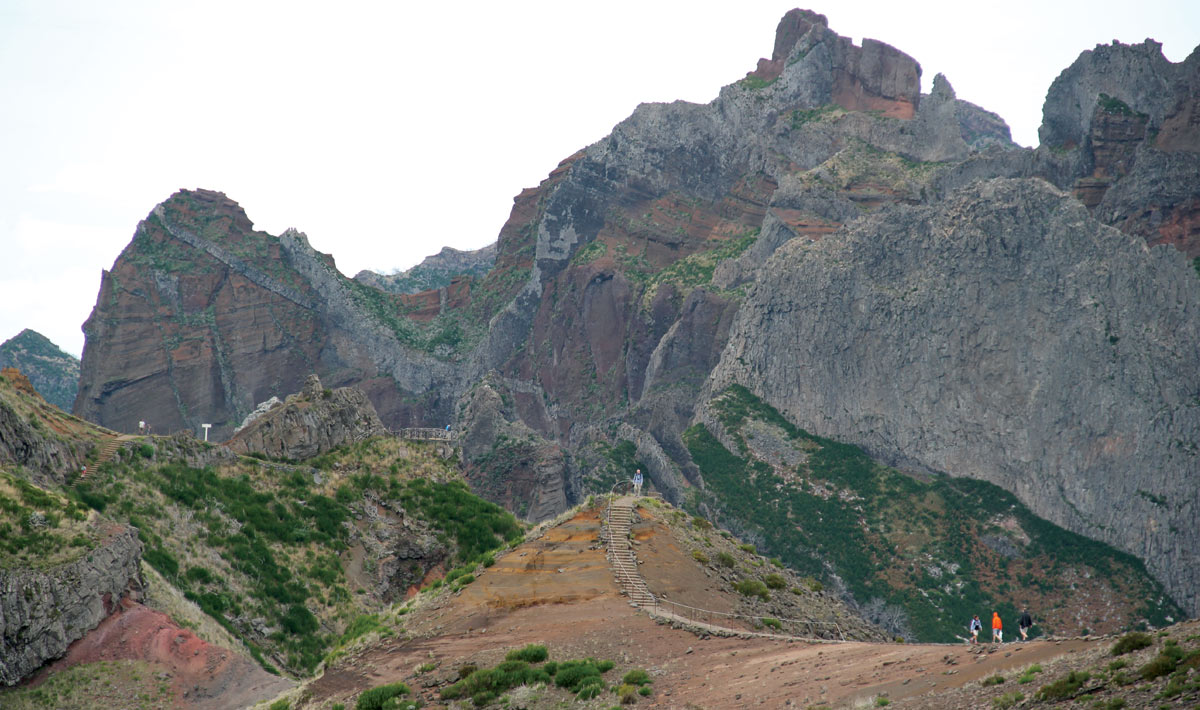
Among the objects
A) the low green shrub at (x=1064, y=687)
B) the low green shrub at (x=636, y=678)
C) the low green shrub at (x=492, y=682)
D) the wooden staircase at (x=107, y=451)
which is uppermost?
the wooden staircase at (x=107, y=451)

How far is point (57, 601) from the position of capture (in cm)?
4866

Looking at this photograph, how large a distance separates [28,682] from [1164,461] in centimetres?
13013

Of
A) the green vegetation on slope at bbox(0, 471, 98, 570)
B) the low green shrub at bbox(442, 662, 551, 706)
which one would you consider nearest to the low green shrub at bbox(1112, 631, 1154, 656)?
the low green shrub at bbox(442, 662, 551, 706)

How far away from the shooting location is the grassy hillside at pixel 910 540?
427ft

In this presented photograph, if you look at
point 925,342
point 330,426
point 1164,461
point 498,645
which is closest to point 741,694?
point 498,645

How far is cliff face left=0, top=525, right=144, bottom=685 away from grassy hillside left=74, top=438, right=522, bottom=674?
24.6 ft

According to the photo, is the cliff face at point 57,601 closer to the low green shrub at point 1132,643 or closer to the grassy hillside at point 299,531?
the grassy hillside at point 299,531

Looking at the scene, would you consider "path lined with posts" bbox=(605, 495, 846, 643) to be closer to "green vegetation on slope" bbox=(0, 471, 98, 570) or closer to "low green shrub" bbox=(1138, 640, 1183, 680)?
"low green shrub" bbox=(1138, 640, 1183, 680)

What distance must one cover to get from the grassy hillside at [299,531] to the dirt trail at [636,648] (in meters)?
5.10

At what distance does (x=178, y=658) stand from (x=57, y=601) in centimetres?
569

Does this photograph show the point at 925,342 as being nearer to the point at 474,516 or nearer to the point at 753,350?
the point at 753,350

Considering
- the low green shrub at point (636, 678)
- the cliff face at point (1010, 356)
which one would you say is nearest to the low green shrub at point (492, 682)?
the low green shrub at point (636, 678)

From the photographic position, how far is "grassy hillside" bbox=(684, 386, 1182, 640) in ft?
427

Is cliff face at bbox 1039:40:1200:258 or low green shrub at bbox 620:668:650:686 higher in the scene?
cliff face at bbox 1039:40:1200:258
